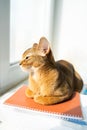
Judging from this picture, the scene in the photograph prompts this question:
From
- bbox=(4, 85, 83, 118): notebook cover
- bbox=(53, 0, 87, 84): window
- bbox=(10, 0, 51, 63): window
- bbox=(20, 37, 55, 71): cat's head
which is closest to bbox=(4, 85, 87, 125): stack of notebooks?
bbox=(4, 85, 83, 118): notebook cover

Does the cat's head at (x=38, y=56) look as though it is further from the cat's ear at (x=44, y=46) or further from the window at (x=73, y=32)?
the window at (x=73, y=32)

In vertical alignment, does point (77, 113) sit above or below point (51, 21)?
below

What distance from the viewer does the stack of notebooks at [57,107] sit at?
1.77ft

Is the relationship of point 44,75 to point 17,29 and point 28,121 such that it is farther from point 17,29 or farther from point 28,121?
point 17,29

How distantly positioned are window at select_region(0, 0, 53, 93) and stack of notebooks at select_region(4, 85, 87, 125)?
6.4 inches

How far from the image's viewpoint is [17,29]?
90 cm

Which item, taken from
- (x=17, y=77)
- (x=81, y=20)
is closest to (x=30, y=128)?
(x=17, y=77)

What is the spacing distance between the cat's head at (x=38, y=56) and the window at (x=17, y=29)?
0.17 metres

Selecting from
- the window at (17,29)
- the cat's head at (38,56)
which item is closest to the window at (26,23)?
the window at (17,29)

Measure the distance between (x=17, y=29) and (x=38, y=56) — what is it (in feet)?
1.21

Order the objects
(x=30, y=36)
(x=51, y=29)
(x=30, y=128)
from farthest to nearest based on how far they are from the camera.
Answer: (x=51, y=29), (x=30, y=36), (x=30, y=128)

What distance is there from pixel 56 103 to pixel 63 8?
710mm

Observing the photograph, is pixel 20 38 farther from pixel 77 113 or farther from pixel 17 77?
pixel 77 113

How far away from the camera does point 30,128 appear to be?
18.8 inches
